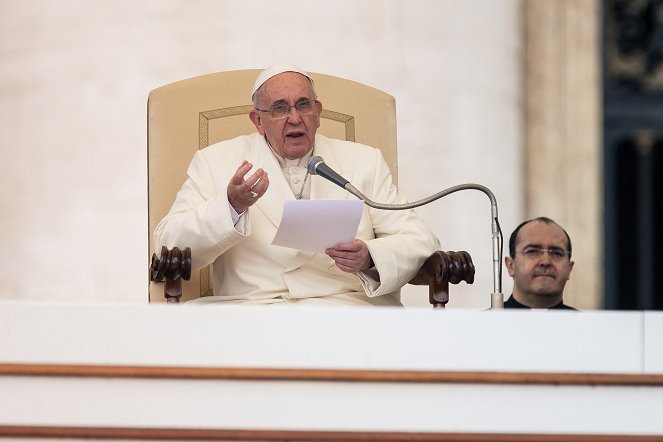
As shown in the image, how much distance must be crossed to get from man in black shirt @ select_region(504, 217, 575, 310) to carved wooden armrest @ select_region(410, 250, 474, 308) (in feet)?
1.69

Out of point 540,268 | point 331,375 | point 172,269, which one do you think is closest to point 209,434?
point 331,375

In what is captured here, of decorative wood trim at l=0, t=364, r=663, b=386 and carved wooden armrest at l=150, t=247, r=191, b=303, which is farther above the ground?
carved wooden armrest at l=150, t=247, r=191, b=303

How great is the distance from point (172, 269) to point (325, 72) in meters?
3.02

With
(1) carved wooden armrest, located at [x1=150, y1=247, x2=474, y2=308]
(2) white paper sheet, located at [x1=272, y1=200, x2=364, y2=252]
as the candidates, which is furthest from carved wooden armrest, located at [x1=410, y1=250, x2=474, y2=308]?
(2) white paper sheet, located at [x1=272, y1=200, x2=364, y2=252]

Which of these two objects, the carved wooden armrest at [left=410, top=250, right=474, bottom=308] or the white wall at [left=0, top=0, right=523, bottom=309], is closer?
the carved wooden armrest at [left=410, top=250, right=474, bottom=308]

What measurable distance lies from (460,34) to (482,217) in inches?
38.2

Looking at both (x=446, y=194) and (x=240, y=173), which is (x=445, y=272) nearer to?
(x=446, y=194)

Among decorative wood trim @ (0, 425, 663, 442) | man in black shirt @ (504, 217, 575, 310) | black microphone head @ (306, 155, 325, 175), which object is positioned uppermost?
black microphone head @ (306, 155, 325, 175)

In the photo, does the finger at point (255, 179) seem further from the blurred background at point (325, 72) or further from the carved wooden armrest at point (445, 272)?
the blurred background at point (325, 72)

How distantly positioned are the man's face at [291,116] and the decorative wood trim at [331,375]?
196cm

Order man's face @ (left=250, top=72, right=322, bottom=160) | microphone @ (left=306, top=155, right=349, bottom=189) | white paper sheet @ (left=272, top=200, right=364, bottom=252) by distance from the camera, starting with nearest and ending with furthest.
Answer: microphone @ (left=306, top=155, right=349, bottom=189) < white paper sheet @ (left=272, top=200, right=364, bottom=252) < man's face @ (left=250, top=72, right=322, bottom=160)

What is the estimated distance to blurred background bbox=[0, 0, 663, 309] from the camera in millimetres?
6480

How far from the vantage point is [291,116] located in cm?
396

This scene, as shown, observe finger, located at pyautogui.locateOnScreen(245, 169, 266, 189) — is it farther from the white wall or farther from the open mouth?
the white wall
